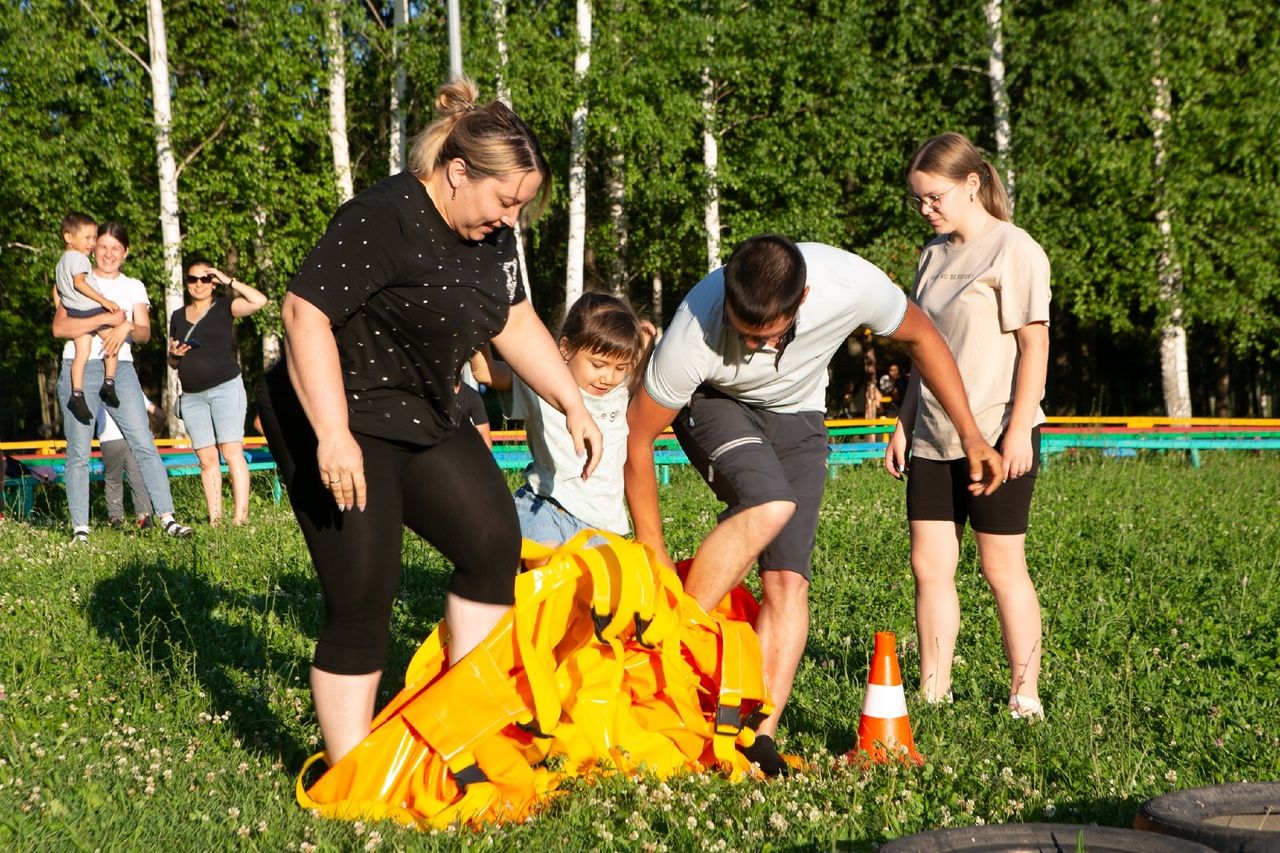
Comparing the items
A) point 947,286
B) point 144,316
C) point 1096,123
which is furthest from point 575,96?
point 947,286

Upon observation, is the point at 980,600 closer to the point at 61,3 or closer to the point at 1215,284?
the point at 1215,284

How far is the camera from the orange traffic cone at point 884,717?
3.93 meters

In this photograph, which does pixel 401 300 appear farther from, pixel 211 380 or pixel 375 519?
pixel 211 380

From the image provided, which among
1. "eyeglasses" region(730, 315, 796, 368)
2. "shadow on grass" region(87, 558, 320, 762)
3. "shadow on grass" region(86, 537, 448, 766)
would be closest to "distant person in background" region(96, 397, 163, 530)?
"shadow on grass" region(86, 537, 448, 766)

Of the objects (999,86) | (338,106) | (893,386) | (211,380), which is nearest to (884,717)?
(211,380)

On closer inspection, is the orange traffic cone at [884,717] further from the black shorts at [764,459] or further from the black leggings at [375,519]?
the black leggings at [375,519]

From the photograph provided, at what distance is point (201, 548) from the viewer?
24.7 feet

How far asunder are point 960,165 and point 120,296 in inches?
259

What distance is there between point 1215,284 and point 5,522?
1919 centimetres

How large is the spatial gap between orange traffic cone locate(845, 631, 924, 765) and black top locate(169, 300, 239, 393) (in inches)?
258

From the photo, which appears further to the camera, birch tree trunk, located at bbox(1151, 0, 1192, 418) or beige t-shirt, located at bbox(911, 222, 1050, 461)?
birch tree trunk, located at bbox(1151, 0, 1192, 418)

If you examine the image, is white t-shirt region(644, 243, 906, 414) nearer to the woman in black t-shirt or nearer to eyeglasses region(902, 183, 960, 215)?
eyeglasses region(902, 183, 960, 215)

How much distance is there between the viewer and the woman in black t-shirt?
3.23m

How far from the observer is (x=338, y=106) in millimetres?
21953
